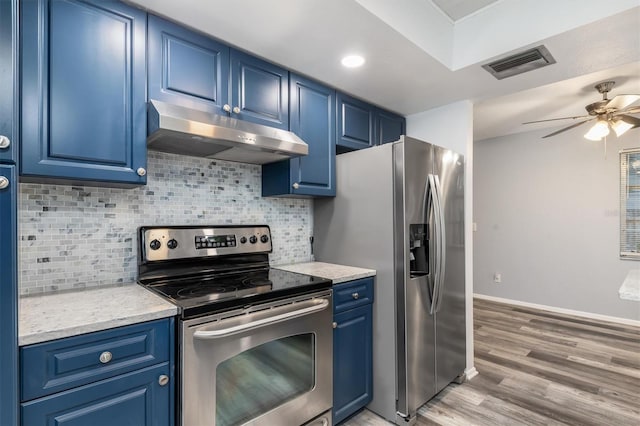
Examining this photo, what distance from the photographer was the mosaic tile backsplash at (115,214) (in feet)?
4.66

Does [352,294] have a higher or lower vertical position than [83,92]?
lower

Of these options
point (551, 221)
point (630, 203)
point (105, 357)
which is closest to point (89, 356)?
point (105, 357)

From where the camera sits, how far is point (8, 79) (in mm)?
844

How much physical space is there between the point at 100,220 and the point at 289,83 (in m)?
1.33

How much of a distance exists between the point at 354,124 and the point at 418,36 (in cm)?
81

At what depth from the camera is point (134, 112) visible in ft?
4.72

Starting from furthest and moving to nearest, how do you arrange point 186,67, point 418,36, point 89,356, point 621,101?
point 621,101 → point 418,36 → point 186,67 → point 89,356

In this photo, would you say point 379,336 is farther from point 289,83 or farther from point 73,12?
point 73,12

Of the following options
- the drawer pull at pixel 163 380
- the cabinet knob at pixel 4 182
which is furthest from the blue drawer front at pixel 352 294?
the cabinet knob at pixel 4 182

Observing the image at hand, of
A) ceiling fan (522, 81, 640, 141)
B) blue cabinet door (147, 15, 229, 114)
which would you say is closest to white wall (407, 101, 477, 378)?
ceiling fan (522, 81, 640, 141)

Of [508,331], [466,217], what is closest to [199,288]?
[466,217]

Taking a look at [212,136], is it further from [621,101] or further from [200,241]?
[621,101]

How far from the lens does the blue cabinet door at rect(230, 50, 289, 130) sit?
1.79 m

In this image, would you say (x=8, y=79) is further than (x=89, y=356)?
No
